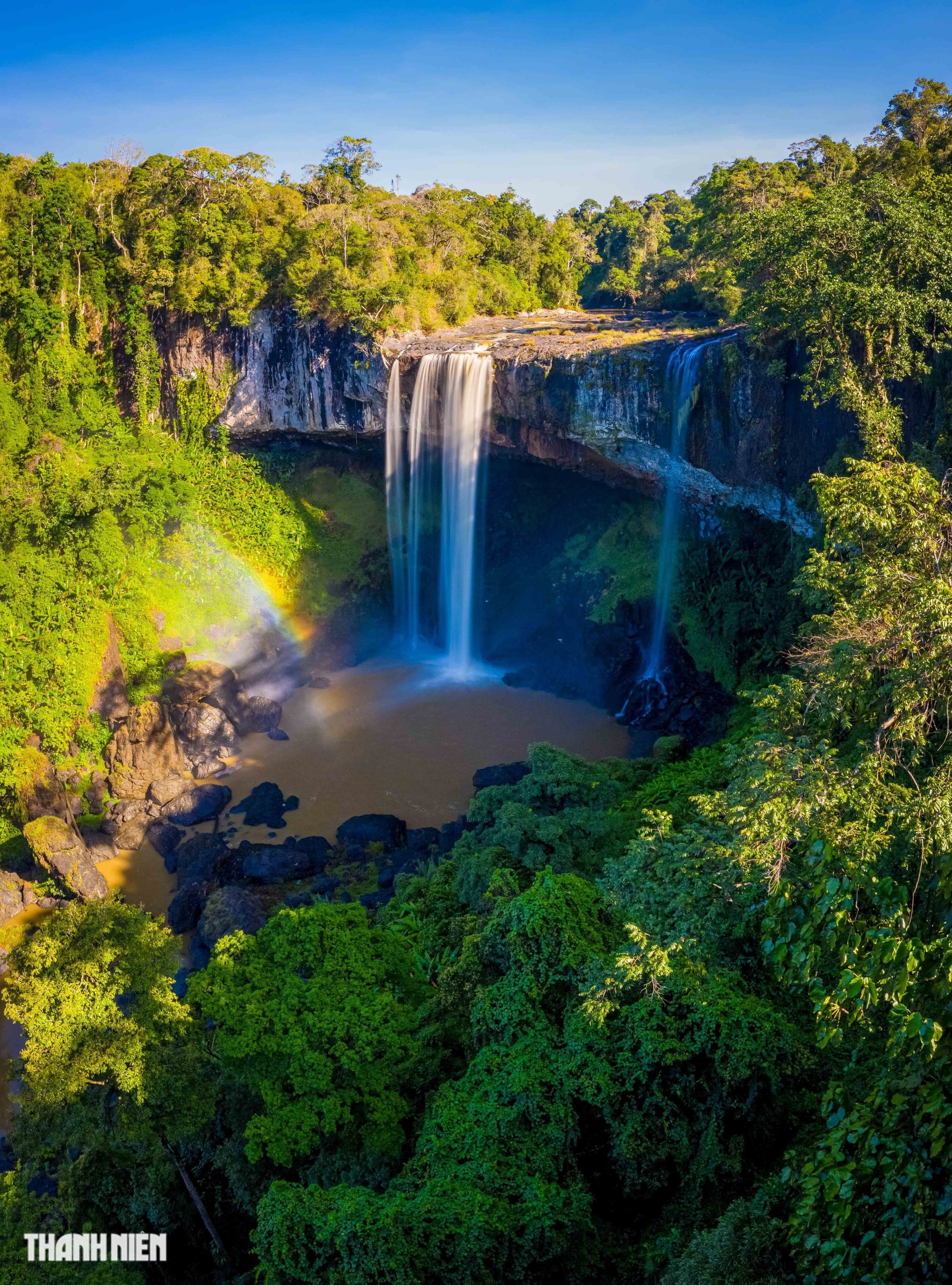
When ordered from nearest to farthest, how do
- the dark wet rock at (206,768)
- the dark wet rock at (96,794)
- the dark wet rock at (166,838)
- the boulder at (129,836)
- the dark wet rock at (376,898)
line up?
the dark wet rock at (376,898), the dark wet rock at (166,838), the boulder at (129,836), the dark wet rock at (96,794), the dark wet rock at (206,768)

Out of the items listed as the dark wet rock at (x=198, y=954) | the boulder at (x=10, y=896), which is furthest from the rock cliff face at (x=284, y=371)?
the dark wet rock at (x=198, y=954)

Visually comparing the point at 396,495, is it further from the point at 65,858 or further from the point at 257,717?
the point at 65,858

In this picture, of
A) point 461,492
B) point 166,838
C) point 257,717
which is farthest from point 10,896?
point 461,492

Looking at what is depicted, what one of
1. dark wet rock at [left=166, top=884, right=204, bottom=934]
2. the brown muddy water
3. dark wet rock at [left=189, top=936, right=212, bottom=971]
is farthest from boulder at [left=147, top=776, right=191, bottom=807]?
dark wet rock at [left=189, top=936, right=212, bottom=971]

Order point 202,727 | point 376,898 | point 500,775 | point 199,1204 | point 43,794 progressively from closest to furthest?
point 199,1204
point 376,898
point 43,794
point 500,775
point 202,727

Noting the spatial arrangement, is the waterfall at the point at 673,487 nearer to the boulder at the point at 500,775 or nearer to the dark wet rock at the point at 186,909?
the boulder at the point at 500,775

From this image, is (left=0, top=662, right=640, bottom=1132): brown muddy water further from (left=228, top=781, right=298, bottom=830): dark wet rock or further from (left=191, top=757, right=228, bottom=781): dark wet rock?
(left=191, top=757, right=228, bottom=781): dark wet rock
